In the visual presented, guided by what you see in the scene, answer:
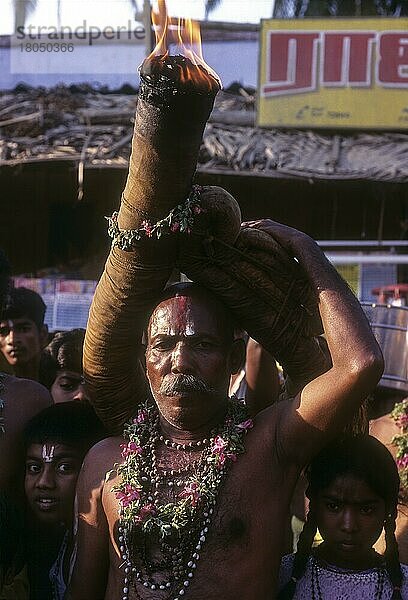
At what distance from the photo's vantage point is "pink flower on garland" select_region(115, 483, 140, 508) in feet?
9.55

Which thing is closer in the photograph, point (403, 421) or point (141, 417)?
point (141, 417)

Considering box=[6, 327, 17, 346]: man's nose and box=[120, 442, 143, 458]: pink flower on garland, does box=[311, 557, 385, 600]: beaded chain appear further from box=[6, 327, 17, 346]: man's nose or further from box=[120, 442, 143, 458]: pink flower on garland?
box=[6, 327, 17, 346]: man's nose

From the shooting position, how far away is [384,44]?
28.2ft

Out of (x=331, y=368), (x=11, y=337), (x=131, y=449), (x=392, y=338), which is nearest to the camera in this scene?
(x=331, y=368)

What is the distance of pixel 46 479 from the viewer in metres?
3.50

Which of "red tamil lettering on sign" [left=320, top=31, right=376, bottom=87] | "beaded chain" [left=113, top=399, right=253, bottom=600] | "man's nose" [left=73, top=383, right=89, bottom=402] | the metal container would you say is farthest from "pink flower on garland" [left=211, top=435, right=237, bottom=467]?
"red tamil lettering on sign" [left=320, top=31, right=376, bottom=87]

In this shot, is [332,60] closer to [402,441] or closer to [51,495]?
[402,441]

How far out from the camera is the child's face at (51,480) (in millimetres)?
3479

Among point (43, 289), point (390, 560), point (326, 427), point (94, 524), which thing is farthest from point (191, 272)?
point (43, 289)

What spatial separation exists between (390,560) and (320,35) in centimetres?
643

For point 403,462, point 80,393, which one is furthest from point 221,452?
point 80,393

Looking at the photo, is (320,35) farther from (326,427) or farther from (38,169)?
(326,427)

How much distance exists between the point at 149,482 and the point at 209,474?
20cm

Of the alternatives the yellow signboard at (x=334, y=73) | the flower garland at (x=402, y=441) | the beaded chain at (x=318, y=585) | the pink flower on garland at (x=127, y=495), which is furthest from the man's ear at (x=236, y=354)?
the yellow signboard at (x=334, y=73)
